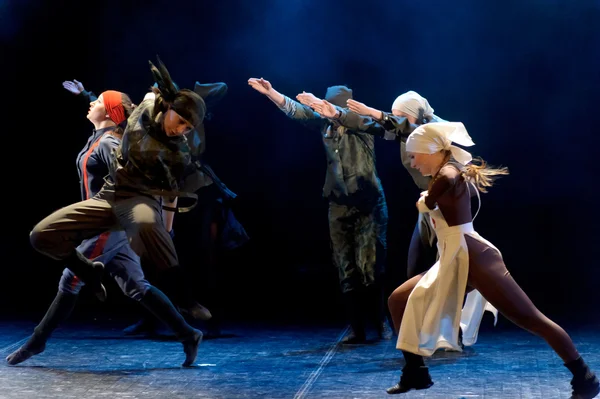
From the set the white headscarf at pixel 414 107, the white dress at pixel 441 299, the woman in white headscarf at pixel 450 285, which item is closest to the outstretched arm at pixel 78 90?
the white headscarf at pixel 414 107

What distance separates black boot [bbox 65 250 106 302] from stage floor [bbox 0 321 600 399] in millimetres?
479

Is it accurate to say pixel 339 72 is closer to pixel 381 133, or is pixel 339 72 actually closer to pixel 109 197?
pixel 381 133

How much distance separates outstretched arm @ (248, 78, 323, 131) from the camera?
6301mm

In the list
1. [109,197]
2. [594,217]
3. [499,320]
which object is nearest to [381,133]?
[109,197]

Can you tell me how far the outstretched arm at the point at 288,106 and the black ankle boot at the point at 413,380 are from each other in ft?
7.65

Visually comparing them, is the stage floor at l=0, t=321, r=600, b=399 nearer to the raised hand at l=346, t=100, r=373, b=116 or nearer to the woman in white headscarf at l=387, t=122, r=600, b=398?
the woman in white headscarf at l=387, t=122, r=600, b=398

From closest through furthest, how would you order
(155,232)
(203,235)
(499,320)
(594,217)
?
1. (155,232)
2. (203,235)
3. (499,320)
4. (594,217)

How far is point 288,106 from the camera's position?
6.36 meters

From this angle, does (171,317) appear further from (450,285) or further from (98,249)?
(450,285)

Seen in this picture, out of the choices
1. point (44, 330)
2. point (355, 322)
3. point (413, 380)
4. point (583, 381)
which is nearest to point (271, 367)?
point (355, 322)

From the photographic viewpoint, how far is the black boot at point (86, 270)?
200 inches

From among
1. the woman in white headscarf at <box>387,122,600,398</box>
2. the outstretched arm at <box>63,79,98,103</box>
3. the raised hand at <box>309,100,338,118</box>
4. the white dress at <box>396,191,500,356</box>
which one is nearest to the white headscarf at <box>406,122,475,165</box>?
the woman in white headscarf at <box>387,122,600,398</box>

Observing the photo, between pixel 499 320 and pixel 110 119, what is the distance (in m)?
3.33

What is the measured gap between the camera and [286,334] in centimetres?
666
